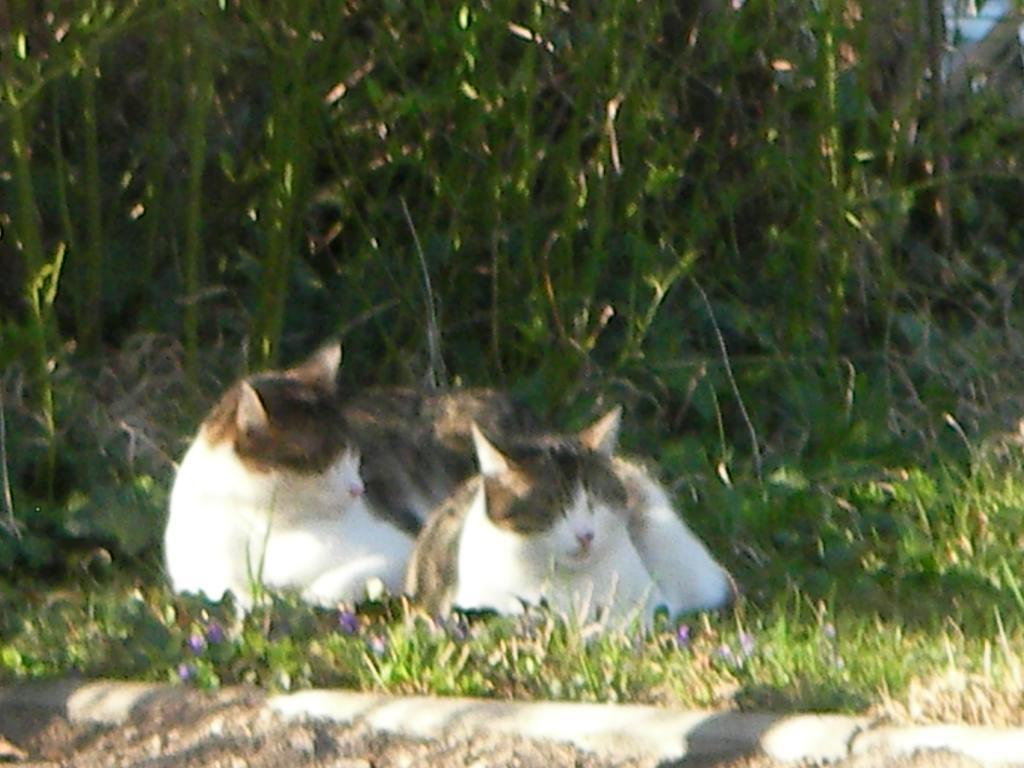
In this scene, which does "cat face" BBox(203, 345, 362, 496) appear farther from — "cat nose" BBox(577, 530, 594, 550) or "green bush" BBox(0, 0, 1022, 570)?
"green bush" BBox(0, 0, 1022, 570)

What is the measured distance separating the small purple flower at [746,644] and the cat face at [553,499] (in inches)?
13.2

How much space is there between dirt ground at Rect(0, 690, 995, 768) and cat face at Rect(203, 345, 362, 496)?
2.35 feet

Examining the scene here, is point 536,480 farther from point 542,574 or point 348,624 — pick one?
point 348,624

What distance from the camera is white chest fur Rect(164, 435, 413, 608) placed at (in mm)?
4332

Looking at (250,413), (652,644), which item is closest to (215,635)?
(250,413)

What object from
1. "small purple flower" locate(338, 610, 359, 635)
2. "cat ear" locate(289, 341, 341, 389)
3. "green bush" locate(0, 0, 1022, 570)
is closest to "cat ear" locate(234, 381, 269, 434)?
"cat ear" locate(289, 341, 341, 389)

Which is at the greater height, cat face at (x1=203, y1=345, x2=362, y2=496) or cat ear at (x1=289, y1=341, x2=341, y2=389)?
cat ear at (x1=289, y1=341, x2=341, y2=389)

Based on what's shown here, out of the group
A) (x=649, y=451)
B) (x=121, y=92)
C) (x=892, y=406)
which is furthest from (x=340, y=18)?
(x=892, y=406)

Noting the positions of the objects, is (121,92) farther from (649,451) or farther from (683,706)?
(683,706)

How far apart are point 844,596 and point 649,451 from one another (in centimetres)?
123

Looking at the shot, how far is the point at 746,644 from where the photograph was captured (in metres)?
3.78

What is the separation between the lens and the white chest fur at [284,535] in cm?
433

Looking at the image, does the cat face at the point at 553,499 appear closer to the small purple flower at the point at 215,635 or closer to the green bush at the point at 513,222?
the small purple flower at the point at 215,635

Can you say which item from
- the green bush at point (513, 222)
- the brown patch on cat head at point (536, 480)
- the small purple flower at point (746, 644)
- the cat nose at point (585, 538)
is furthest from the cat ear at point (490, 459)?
the green bush at point (513, 222)
